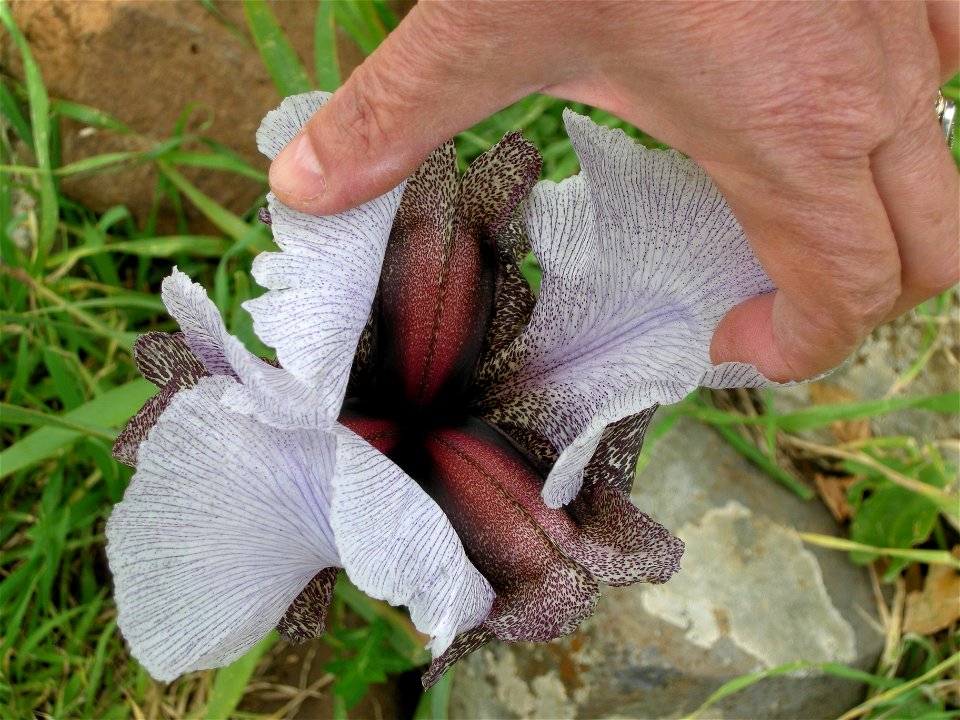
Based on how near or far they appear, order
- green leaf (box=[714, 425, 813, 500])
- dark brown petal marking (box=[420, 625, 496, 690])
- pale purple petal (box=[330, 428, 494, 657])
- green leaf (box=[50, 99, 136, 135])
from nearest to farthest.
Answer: pale purple petal (box=[330, 428, 494, 657]) → dark brown petal marking (box=[420, 625, 496, 690]) → green leaf (box=[50, 99, 136, 135]) → green leaf (box=[714, 425, 813, 500])

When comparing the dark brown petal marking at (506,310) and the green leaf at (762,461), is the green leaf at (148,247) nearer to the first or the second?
the dark brown petal marking at (506,310)

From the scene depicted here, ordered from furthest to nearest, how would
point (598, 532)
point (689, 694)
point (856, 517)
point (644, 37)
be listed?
point (856, 517) → point (689, 694) → point (598, 532) → point (644, 37)

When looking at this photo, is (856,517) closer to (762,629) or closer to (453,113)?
(762,629)

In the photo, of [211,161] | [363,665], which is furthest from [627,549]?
[211,161]

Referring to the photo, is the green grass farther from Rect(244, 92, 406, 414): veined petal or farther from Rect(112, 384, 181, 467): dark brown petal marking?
Rect(244, 92, 406, 414): veined petal

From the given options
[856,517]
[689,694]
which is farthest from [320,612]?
[856,517]

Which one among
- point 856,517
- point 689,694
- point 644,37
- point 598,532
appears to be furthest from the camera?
point 856,517

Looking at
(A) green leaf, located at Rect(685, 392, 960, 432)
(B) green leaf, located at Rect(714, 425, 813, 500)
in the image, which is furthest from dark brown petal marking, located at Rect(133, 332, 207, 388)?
(B) green leaf, located at Rect(714, 425, 813, 500)
